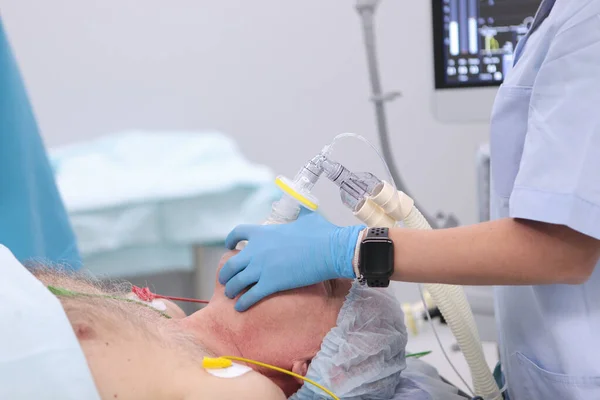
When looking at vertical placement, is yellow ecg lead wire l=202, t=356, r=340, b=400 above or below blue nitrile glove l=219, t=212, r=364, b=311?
below

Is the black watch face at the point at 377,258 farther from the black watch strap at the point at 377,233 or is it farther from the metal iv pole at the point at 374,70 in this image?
the metal iv pole at the point at 374,70

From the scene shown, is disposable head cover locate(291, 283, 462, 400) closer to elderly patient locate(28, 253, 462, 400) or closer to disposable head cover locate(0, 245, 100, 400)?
elderly patient locate(28, 253, 462, 400)

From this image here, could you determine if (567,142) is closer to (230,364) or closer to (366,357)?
(366,357)

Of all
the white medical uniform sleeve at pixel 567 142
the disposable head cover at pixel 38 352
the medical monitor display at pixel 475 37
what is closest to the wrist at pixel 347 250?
the white medical uniform sleeve at pixel 567 142

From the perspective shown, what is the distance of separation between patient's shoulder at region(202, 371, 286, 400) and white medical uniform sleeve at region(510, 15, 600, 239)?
0.40m

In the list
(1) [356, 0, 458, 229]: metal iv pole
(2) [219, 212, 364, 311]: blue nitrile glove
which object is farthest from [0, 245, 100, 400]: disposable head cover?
(1) [356, 0, 458, 229]: metal iv pole

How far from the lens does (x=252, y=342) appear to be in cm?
115

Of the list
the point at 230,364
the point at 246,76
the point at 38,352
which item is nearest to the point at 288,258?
the point at 230,364

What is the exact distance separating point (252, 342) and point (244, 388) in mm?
248

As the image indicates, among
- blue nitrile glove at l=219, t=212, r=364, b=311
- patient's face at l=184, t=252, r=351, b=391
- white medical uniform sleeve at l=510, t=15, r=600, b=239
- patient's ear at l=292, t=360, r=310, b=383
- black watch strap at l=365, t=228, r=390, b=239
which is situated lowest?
patient's ear at l=292, t=360, r=310, b=383

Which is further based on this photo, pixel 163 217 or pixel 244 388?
pixel 163 217

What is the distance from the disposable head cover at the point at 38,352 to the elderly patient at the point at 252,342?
0.05 m

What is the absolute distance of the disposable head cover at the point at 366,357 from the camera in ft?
3.40

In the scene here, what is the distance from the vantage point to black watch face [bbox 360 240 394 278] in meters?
0.99
